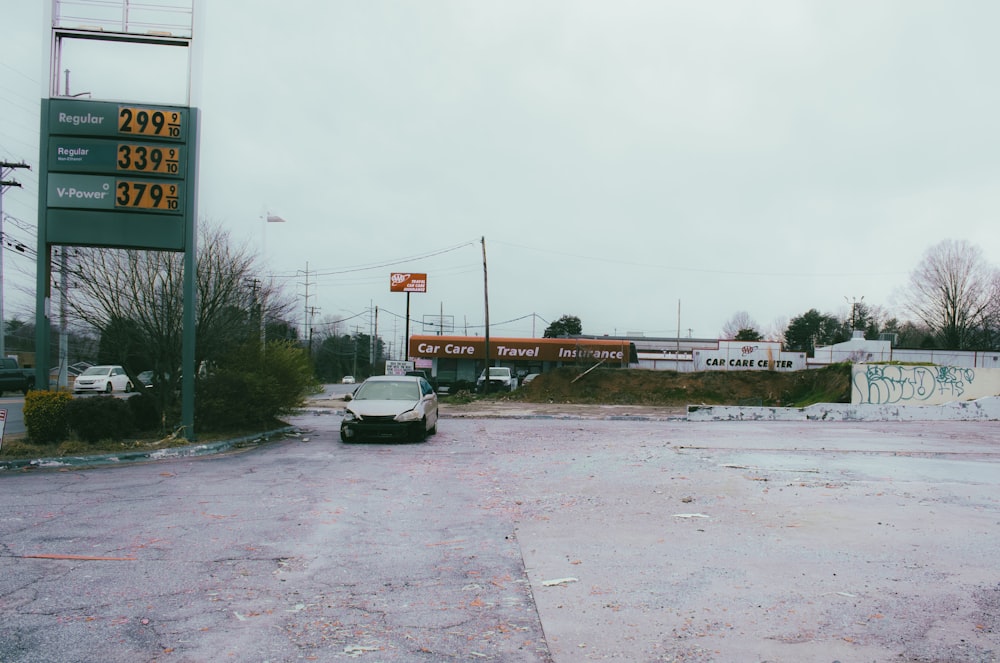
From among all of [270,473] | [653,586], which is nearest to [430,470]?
[270,473]

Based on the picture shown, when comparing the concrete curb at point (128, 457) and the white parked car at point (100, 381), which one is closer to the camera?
the concrete curb at point (128, 457)

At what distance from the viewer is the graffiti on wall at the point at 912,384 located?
30844 millimetres

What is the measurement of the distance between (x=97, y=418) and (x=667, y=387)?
30533 millimetres

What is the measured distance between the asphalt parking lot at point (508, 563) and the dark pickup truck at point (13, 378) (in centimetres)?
2639

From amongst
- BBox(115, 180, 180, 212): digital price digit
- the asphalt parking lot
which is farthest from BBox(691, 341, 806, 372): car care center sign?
BBox(115, 180, 180, 212): digital price digit

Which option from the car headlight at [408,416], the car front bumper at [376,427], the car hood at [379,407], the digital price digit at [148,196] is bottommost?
the car front bumper at [376,427]

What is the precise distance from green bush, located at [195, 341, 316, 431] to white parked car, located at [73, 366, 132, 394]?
61.3ft

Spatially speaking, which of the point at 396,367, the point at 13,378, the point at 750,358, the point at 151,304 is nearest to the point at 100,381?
the point at 13,378

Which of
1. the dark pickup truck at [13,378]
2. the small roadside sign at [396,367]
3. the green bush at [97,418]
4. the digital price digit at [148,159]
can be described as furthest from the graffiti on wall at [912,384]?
the dark pickup truck at [13,378]

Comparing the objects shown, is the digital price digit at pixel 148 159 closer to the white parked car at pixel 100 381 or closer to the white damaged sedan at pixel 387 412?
the white damaged sedan at pixel 387 412

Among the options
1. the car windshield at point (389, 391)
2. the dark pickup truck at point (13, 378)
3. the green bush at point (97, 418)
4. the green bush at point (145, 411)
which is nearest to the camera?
the green bush at point (97, 418)

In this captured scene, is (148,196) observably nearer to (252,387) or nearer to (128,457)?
(252,387)

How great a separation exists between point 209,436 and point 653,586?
500 inches

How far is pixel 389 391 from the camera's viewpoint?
17.7 metres
